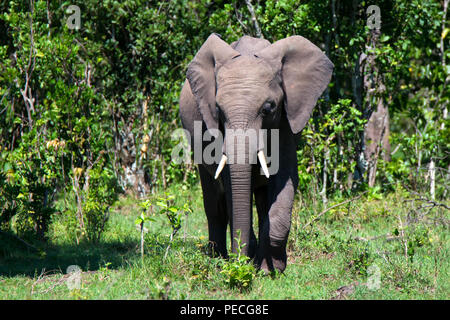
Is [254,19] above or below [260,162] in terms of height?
above

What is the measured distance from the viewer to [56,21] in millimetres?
10773

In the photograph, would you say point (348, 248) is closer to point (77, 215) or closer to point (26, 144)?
point (77, 215)

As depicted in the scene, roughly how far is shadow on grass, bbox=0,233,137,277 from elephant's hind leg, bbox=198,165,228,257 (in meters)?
0.97

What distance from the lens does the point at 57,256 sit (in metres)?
7.85

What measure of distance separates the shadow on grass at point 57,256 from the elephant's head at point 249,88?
1.74 meters

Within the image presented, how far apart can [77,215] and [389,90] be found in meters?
4.91

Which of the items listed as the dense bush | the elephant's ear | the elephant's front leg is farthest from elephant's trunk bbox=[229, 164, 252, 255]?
the dense bush

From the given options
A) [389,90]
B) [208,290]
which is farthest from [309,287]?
[389,90]

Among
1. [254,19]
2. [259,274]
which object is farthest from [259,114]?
[254,19]

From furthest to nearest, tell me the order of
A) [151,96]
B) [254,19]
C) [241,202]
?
→ 1. [151,96]
2. [254,19]
3. [241,202]

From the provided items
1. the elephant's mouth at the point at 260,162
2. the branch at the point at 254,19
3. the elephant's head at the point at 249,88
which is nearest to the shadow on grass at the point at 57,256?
the elephant's mouth at the point at 260,162

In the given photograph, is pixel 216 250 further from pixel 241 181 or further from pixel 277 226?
pixel 241 181

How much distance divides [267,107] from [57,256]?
3.19m

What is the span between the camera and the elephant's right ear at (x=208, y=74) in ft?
21.8
